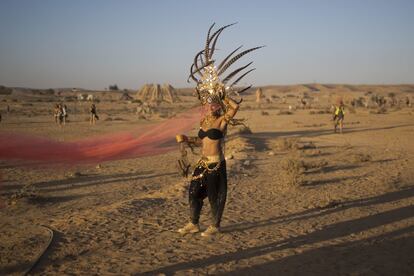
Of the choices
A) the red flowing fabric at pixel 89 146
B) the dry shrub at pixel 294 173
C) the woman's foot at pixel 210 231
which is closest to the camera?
the woman's foot at pixel 210 231

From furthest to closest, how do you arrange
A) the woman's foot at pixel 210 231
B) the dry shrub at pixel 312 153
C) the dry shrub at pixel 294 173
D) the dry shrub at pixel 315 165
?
the dry shrub at pixel 312 153 < the dry shrub at pixel 315 165 < the dry shrub at pixel 294 173 < the woman's foot at pixel 210 231

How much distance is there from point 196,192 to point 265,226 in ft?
5.20

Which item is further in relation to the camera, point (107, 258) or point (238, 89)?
point (238, 89)

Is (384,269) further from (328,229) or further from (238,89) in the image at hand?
(238,89)

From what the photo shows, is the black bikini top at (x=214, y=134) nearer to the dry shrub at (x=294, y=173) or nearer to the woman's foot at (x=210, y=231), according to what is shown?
the woman's foot at (x=210, y=231)

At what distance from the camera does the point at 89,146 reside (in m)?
10.1

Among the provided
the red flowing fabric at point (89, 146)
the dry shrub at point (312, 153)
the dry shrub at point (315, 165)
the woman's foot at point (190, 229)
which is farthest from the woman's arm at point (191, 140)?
the dry shrub at point (312, 153)

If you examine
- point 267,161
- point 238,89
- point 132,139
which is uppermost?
point 238,89

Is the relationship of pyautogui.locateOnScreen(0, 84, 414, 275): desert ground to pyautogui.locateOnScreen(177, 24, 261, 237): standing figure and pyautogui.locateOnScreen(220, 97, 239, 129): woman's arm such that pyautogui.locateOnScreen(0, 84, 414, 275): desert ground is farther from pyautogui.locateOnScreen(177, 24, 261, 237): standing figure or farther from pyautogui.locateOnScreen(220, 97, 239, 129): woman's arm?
pyautogui.locateOnScreen(220, 97, 239, 129): woman's arm

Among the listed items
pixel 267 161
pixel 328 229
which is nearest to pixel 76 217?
pixel 328 229

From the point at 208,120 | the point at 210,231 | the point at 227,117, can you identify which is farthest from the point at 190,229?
the point at 227,117

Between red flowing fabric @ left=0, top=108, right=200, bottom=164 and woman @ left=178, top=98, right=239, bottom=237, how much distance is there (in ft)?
7.96

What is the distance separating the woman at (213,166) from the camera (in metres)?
7.23

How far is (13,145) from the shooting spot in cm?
881
